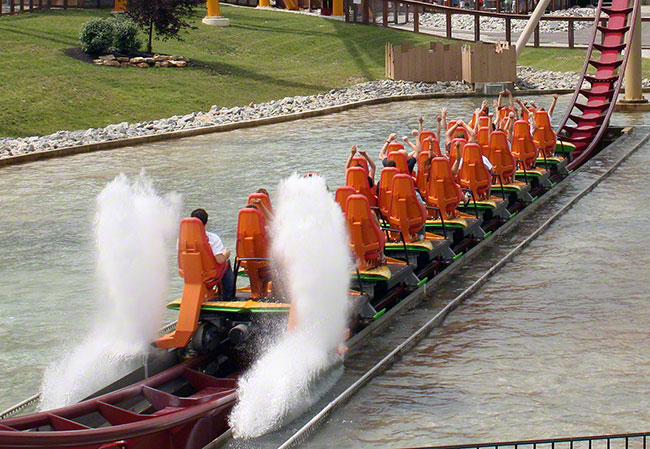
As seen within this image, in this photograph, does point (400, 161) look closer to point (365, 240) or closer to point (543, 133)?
point (365, 240)

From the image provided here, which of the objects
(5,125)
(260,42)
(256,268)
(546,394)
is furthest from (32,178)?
(260,42)

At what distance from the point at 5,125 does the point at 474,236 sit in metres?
18.2

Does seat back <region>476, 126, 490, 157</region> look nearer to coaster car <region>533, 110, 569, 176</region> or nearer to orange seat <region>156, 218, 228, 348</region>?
coaster car <region>533, 110, 569, 176</region>

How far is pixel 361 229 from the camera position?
499 inches

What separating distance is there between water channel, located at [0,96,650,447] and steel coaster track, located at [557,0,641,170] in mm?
1873

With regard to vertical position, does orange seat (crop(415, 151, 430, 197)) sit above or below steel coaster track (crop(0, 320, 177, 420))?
above

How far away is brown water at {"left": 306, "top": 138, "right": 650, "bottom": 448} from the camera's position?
381 inches

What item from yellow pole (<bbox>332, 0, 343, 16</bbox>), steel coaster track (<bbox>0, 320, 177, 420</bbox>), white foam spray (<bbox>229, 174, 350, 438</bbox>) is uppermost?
yellow pole (<bbox>332, 0, 343, 16</bbox>)

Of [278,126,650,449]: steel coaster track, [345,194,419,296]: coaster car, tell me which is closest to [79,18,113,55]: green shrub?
[278,126,650,449]: steel coaster track

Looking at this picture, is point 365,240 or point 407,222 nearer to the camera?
point 365,240

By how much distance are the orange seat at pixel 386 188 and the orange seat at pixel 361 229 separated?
1775 millimetres

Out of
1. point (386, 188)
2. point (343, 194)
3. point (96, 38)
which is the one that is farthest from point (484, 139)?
point (96, 38)

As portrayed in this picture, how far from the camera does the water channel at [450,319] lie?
1017 cm

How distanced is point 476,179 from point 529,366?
245 inches
